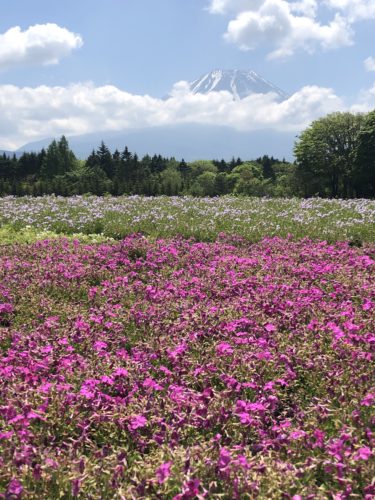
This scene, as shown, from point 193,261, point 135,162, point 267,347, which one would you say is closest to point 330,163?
point 135,162

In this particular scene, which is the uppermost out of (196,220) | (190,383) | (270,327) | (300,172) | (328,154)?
(328,154)

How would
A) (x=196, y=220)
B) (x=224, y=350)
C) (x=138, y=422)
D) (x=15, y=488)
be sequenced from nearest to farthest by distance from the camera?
(x=15, y=488) → (x=138, y=422) → (x=224, y=350) → (x=196, y=220)

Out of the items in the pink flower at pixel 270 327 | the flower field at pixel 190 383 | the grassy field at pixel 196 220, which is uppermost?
the grassy field at pixel 196 220

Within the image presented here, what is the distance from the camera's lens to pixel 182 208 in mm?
22391

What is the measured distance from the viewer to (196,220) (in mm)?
18812

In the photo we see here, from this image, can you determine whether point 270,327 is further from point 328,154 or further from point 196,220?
point 328,154

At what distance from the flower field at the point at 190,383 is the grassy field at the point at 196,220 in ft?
20.3

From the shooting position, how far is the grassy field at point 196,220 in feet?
54.0

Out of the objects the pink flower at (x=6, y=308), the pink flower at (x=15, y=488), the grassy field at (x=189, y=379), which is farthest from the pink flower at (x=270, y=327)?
the pink flower at (x=6, y=308)

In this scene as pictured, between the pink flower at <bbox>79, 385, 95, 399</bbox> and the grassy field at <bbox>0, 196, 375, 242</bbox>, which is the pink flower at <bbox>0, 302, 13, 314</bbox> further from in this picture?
the grassy field at <bbox>0, 196, 375, 242</bbox>

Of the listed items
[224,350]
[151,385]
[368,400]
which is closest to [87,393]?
[151,385]

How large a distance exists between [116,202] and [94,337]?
20.1 m

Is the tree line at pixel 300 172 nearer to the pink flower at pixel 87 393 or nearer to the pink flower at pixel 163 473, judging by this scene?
the pink flower at pixel 87 393

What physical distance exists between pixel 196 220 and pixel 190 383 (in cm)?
1393
